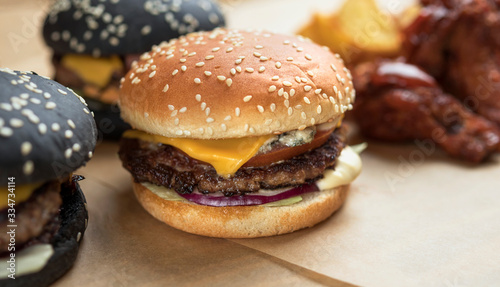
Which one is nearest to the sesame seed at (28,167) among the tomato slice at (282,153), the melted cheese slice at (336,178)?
the melted cheese slice at (336,178)

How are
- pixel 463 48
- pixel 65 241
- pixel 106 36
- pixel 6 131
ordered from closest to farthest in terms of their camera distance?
pixel 6 131 → pixel 65 241 → pixel 106 36 → pixel 463 48

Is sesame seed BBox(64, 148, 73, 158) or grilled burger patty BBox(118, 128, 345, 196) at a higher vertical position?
sesame seed BBox(64, 148, 73, 158)

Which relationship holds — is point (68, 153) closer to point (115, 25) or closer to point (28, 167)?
Answer: point (28, 167)

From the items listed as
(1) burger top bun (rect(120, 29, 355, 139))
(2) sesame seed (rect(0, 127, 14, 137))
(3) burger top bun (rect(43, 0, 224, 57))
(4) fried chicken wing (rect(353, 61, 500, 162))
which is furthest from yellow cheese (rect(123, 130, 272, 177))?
(4) fried chicken wing (rect(353, 61, 500, 162))

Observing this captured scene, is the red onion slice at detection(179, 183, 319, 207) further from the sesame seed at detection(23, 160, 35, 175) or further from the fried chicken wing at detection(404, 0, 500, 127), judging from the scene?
the fried chicken wing at detection(404, 0, 500, 127)

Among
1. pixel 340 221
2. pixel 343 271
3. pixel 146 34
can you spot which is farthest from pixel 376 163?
pixel 146 34

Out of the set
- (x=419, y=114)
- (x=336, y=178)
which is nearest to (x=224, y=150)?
(x=336, y=178)
